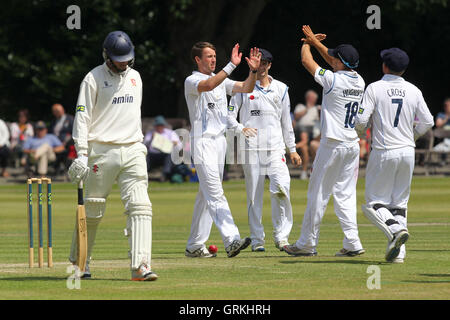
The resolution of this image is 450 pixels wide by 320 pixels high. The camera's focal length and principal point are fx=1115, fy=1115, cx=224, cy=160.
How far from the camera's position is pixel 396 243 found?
10711mm

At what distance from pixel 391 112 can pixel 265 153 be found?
7.29 ft

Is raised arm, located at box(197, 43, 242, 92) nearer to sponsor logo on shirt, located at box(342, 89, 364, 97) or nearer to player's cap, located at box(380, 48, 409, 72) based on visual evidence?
sponsor logo on shirt, located at box(342, 89, 364, 97)

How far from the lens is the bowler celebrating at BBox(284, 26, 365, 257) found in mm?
11555

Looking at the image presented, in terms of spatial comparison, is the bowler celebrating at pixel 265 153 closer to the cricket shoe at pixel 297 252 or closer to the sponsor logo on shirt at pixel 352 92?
the cricket shoe at pixel 297 252

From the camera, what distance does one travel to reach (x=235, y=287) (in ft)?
30.1

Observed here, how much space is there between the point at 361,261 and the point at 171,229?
226 inches

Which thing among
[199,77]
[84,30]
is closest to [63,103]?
[84,30]

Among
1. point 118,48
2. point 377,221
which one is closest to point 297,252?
point 377,221

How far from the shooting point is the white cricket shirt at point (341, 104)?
37.9 feet

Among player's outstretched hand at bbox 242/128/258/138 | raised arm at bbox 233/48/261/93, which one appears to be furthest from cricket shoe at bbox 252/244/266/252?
raised arm at bbox 233/48/261/93

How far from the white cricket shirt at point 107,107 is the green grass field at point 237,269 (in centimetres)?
127

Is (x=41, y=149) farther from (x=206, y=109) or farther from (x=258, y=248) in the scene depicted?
(x=206, y=109)

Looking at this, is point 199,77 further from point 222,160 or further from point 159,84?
point 159,84

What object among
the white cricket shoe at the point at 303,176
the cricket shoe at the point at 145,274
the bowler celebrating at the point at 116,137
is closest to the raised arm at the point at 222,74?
the bowler celebrating at the point at 116,137
